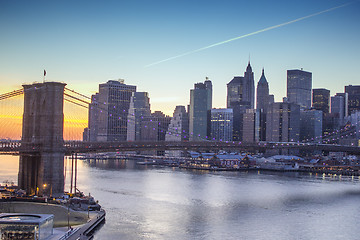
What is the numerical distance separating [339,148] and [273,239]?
174 ft

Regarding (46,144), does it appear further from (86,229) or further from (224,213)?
(224,213)

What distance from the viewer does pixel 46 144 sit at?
41.7 meters

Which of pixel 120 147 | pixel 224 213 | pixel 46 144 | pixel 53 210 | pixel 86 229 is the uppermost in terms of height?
pixel 46 144

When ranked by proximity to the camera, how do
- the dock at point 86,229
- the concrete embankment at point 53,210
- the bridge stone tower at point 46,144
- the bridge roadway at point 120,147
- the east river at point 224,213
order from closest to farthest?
the dock at point 86,229, the concrete embankment at point 53,210, the east river at point 224,213, the bridge stone tower at point 46,144, the bridge roadway at point 120,147

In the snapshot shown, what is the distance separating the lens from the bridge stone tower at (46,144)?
41250 millimetres

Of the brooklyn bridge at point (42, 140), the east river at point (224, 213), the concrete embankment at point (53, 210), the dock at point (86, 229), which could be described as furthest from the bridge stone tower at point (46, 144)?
the dock at point (86, 229)

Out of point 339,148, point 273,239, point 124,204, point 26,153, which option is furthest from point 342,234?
point 339,148

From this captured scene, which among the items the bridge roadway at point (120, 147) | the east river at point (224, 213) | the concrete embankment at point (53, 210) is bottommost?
the east river at point (224, 213)

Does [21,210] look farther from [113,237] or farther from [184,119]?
[184,119]

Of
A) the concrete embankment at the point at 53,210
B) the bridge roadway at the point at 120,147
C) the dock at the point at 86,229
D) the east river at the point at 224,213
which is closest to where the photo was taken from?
the dock at the point at 86,229

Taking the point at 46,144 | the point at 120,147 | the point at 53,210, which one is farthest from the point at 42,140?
the point at 120,147

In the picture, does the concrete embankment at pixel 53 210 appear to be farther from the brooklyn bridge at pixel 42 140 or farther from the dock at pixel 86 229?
the brooklyn bridge at pixel 42 140

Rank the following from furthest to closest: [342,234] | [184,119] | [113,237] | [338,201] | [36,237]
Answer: [184,119], [338,201], [342,234], [113,237], [36,237]

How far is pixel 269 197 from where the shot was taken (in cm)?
5234
